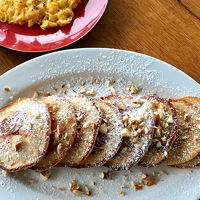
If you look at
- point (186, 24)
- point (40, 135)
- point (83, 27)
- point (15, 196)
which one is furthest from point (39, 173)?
point (186, 24)

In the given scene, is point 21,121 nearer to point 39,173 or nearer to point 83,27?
point 39,173

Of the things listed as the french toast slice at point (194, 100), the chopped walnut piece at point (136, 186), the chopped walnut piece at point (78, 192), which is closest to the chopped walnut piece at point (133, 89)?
the french toast slice at point (194, 100)

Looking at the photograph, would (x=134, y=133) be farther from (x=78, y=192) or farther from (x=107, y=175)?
(x=78, y=192)

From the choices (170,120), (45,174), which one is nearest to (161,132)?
(170,120)

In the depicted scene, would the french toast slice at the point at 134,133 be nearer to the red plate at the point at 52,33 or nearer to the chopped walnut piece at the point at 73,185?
the chopped walnut piece at the point at 73,185

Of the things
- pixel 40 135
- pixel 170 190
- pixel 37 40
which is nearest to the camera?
pixel 40 135
